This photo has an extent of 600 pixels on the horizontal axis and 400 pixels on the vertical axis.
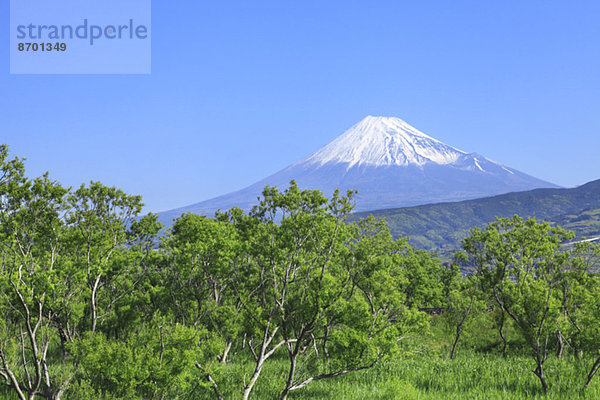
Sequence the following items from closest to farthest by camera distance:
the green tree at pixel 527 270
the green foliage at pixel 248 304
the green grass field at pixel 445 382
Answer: the green foliage at pixel 248 304 → the green tree at pixel 527 270 → the green grass field at pixel 445 382

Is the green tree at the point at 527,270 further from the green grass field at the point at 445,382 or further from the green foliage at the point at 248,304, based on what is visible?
the green grass field at the point at 445,382

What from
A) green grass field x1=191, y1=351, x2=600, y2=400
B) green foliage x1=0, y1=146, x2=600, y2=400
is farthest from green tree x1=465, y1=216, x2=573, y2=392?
green grass field x1=191, y1=351, x2=600, y2=400

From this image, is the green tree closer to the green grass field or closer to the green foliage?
the green foliage

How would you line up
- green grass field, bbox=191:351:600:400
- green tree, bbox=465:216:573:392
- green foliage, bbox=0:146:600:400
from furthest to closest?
1. green grass field, bbox=191:351:600:400
2. green tree, bbox=465:216:573:392
3. green foliage, bbox=0:146:600:400

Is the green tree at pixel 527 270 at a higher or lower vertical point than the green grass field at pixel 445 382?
higher

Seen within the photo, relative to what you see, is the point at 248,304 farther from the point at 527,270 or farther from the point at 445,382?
the point at 527,270

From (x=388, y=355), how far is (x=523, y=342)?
24.2 m

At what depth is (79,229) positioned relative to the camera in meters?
22.6

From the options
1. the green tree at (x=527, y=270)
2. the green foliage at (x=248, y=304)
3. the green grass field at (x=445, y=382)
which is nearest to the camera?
the green foliage at (x=248, y=304)

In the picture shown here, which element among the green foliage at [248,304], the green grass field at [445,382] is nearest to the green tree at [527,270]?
the green foliage at [248,304]

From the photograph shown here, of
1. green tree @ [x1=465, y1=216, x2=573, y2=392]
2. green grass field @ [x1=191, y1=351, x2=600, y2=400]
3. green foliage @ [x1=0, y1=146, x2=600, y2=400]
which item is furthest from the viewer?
green grass field @ [x1=191, y1=351, x2=600, y2=400]

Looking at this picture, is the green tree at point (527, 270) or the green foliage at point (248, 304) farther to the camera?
the green tree at point (527, 270)

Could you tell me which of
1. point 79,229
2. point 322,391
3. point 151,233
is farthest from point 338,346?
point 79,229

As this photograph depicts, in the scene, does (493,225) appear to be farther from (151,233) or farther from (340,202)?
→ (151,233)
